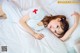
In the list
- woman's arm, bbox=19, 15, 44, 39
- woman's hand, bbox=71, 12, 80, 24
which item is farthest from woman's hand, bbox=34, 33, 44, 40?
woman's hand, bbox=71, 12, 80, 24

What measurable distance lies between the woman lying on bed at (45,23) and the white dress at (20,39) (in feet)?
0.05

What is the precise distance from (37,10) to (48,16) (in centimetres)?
9

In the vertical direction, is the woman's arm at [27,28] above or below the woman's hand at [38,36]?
above

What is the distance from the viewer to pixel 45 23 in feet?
4.03

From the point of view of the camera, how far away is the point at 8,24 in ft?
3.96

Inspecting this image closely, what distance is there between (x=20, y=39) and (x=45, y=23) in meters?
0.21

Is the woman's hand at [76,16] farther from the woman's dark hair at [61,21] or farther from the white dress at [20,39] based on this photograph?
the white dress at [20,39]

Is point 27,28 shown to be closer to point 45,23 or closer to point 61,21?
point 45,23

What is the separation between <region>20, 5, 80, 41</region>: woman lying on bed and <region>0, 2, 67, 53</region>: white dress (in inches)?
0.6

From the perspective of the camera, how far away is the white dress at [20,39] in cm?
118

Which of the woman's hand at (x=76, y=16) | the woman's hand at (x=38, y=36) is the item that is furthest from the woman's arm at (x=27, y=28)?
the woman's hand at (x=76, y=16)

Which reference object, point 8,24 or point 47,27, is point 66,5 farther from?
point 8,24

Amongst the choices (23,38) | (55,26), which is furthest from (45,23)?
(23,38)

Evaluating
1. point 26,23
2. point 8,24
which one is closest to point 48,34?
point 26,23
